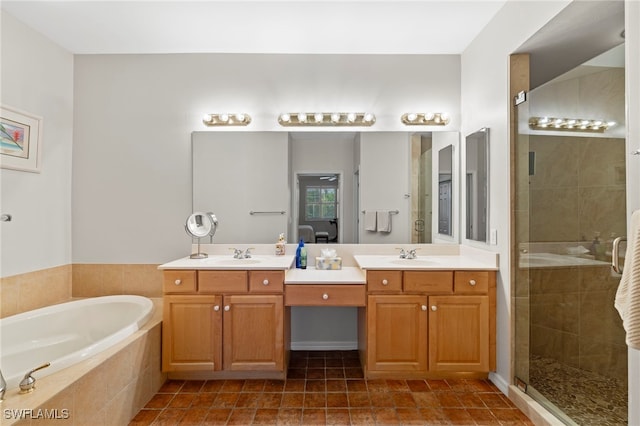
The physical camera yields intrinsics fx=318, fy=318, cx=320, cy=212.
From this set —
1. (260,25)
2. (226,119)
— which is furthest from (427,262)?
(260,25)

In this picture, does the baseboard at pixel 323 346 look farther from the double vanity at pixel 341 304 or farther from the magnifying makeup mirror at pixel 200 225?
the magnifying makeup mirror at pixel 200 225

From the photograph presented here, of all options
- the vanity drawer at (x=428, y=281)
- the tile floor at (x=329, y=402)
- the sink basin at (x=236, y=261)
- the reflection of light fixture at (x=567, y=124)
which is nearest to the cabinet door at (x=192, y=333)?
the tile floor at (x=329, y=402)

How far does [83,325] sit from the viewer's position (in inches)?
95.7

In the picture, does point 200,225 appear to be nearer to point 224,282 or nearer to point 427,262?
point 224,282

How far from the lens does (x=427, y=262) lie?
2.54 meters

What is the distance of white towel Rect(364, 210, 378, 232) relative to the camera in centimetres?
282

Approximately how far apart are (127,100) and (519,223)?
3.28m

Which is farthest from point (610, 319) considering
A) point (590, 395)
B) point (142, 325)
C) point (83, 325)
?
point (83, 325)

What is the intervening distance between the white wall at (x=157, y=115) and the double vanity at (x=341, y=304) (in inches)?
31.3

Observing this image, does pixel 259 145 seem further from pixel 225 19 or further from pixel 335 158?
pixel 225 19

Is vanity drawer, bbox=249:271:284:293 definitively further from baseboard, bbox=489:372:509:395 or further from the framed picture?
the framed picture

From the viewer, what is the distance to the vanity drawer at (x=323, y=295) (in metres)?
2.23

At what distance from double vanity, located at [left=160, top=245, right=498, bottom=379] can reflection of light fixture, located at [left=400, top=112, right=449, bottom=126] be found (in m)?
1.33

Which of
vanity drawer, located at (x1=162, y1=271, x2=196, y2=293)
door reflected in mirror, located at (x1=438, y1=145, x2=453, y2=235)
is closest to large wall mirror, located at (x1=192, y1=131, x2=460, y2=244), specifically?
door reflected in mirror, located at (x1=438, y1=145, x2=453, y2=235)
